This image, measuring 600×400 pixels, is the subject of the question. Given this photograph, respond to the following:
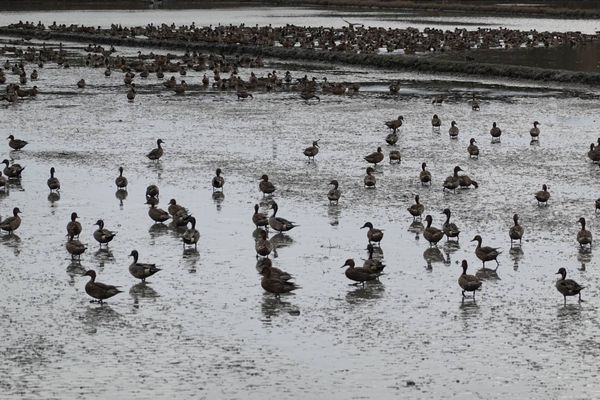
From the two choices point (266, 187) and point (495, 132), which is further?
point (495, 132)

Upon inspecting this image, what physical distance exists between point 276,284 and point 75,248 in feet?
13.5

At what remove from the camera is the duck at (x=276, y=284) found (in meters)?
17.5

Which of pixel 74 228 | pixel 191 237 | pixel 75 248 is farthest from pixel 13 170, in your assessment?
pixel 191 237

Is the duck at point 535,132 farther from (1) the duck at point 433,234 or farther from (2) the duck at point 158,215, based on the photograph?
(2) the duck at point 158,215

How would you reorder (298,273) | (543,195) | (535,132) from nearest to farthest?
(298,273) → (543,195) → (535,132)

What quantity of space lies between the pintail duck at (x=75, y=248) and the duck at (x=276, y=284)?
3.81 meters

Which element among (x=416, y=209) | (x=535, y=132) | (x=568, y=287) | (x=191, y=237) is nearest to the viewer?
(x=568, y=287)

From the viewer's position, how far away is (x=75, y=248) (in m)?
19.8

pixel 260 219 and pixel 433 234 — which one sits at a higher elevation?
pixel 433 234

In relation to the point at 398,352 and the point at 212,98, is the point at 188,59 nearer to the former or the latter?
the point at 212,98

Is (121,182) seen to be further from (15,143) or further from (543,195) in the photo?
(543,195)

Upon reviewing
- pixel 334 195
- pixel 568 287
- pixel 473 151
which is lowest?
pixel 334 195

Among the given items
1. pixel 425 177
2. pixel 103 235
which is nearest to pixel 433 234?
pixel 425 177

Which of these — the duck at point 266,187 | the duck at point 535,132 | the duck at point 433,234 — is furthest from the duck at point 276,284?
the duck at point 535,132
